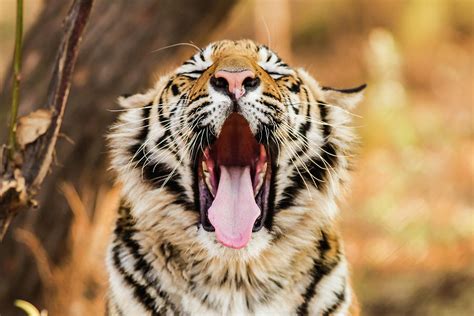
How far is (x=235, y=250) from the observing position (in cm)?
308

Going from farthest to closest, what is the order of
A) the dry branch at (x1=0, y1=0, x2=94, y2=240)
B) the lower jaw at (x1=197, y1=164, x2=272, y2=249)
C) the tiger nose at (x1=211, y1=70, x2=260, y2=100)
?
the lower jaw at (x1=197, y1=164, x2=272, y2=249)
the dry branch at (x1=0, y1=0, x2=94, y2=240)
the tiger nose at (x1=211, y1=70, x2=260, y2=100)

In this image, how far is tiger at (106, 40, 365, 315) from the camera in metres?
3.09

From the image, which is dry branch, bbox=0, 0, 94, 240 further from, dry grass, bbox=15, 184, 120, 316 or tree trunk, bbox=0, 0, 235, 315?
dry grass, bbox=15, 184, 120, 316

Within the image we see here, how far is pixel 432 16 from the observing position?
37.9 ft

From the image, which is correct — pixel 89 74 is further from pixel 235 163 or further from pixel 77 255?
pixel 235 163

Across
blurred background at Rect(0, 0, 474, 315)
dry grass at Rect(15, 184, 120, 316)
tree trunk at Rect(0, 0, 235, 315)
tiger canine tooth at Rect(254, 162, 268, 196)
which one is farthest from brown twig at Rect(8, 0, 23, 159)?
dry grass at Rect(15, 184, 120, 316)

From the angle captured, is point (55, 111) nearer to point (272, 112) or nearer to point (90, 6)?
point (90, 6)

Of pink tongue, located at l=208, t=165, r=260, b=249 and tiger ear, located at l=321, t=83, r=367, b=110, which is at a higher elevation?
tiger ear, located at l=321, t=83, r=367, b=110

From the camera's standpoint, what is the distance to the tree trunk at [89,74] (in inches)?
177

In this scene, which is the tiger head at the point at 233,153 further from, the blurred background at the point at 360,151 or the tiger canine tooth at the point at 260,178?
the blurred background at the point at 360,151

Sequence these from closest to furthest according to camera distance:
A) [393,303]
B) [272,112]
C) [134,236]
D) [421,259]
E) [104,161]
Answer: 1. [272,112]
2. [134,236]
3. [104,161]
4. [393,303]
5. [421,259]

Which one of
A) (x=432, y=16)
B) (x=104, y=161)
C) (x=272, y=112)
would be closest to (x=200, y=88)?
(x=272, y=112)

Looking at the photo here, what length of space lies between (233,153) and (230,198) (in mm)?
180

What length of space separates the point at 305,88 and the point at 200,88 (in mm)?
468
